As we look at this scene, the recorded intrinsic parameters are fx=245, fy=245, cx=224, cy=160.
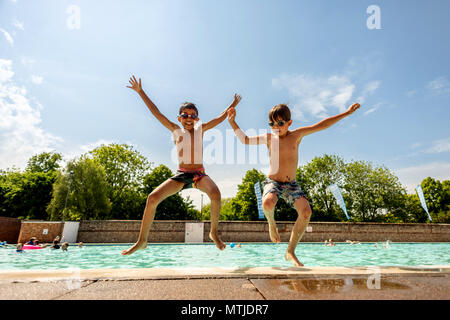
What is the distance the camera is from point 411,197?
41.2m

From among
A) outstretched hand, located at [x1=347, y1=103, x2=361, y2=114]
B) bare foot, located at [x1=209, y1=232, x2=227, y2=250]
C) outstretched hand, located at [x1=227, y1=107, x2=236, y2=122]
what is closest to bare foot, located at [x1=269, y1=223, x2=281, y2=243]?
bare foot, located at [x1=209, y1=232, x2=227, y2=250]

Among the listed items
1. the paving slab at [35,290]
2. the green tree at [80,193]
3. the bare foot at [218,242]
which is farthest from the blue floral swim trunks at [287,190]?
the green tree at [80,193]

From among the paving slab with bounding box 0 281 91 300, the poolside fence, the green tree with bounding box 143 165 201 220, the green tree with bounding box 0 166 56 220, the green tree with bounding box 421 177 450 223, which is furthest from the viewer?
the green tree with bounding box 421 177 450 223

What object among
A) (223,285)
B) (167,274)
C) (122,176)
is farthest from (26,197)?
(223,285)

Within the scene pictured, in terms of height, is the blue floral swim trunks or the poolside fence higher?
the blue floral swim trunks

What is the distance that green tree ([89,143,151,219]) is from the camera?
35.6 m

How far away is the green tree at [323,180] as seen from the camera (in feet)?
131

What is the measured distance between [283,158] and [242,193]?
3592 cm

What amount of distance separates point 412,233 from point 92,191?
35.0m

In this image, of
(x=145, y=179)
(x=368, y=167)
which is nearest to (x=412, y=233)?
(x=368, y=167)

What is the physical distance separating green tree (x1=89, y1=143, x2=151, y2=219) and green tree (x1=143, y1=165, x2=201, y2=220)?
3.97ft

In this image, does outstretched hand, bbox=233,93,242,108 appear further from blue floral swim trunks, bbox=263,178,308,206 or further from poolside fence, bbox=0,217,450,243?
poolside fence, bbox=0,217,450,243

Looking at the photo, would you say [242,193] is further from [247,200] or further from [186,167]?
[186,167]

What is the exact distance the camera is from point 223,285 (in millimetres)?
1881
